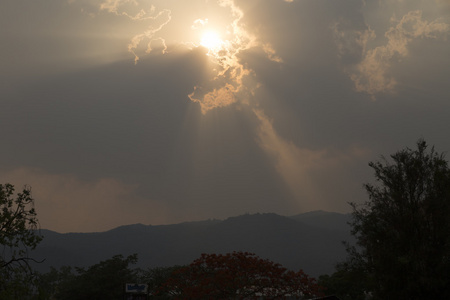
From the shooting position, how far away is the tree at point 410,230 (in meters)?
25.5

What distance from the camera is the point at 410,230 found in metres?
27.0

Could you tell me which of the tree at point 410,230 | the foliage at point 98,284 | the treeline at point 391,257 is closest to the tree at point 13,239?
the treeline at point 391,257

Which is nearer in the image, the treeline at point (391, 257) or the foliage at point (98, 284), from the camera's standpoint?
the treeline at point (391, 257)

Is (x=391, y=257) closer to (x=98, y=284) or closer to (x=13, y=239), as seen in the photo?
(x=13, y=239)

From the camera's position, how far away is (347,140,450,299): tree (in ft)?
83.8

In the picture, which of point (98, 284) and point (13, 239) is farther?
point (98, 284)

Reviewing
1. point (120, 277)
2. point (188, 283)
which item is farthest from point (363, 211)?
point (120, 277)

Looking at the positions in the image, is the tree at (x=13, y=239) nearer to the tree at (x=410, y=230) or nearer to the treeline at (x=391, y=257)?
the treeline at (x=391, y=257)

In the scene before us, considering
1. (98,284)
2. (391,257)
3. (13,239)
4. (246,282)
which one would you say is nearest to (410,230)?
(391,257)

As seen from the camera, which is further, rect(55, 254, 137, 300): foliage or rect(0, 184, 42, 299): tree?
rect(55, 254, 137, 300): foliage

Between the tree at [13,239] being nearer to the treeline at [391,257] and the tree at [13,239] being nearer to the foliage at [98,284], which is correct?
the treeline at [391,257]

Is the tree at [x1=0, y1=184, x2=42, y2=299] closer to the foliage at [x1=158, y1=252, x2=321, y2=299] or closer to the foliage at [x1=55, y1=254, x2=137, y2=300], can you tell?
the foliage at [x1=158, y1=252, x2=321, y2=299]

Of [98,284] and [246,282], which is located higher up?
[98,284]

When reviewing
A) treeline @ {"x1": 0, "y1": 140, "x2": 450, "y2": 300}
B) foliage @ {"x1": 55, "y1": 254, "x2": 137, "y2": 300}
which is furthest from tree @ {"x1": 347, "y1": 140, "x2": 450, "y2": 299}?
foliage @ {"x1": 55, "y1": 254, "x2": 137, "y2": 300}
